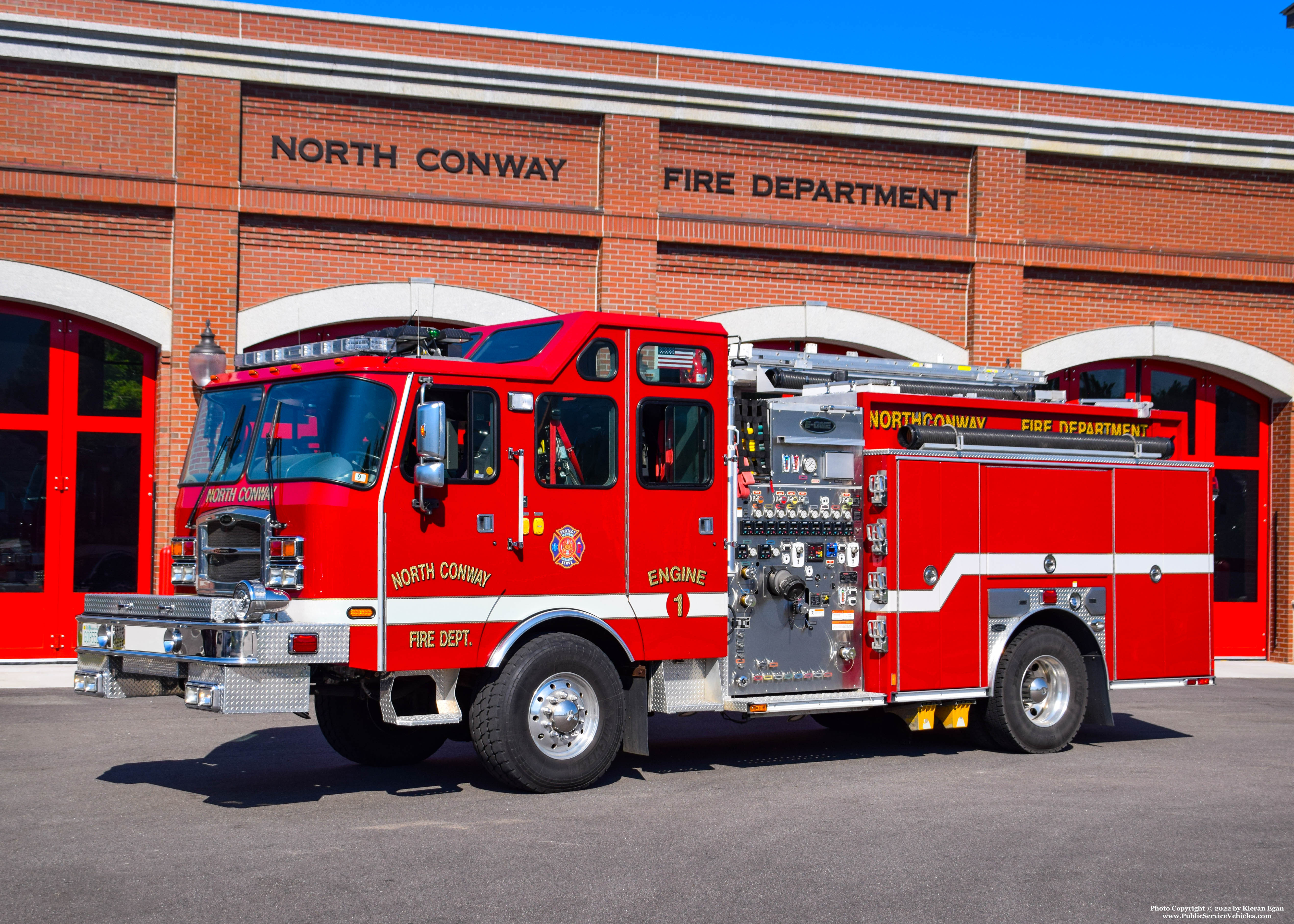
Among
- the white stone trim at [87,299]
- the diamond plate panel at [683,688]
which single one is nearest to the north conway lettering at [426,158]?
the white stone trim at [87,299]

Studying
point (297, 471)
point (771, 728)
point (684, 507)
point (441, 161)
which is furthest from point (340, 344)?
point (441, 161)

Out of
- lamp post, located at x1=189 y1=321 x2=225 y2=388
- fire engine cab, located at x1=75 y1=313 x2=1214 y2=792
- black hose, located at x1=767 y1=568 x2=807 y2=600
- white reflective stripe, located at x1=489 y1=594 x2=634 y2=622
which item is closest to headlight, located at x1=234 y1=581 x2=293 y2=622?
fire engine cab, located at x1=75 y1=313 x2=1214 y2=792

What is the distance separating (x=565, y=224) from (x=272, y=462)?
8.94 m

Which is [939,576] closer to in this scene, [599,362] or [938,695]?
[938,695]

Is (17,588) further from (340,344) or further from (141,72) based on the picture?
(340,344)

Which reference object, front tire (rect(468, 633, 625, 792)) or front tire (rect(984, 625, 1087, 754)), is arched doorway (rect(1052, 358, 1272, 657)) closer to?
front tire (rect(984, 625, 1087, 754))

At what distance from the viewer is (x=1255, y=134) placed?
19.1 metres

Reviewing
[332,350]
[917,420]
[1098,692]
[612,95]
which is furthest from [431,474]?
[612,95]

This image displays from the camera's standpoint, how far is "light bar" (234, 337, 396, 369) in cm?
841

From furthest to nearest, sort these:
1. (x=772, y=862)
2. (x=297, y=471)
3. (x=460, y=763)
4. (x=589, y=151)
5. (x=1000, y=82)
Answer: (x=1000, y=82) → (x=589, y=151) → (x=460, y=763) → (x=297, y=471) → (x=772, y=862)

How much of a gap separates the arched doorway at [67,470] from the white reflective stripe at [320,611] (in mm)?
8923

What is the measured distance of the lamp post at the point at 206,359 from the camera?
50.2ft

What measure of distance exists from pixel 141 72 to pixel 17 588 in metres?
5.95

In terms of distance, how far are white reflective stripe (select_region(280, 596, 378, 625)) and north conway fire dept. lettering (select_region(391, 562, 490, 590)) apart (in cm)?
31
